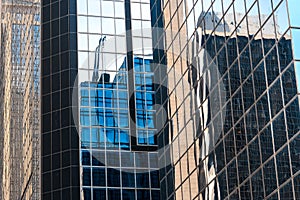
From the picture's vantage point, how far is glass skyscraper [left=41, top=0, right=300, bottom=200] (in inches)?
1529

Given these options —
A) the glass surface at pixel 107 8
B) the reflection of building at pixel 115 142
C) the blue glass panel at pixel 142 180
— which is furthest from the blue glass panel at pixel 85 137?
the glass surface at pixel 107 8

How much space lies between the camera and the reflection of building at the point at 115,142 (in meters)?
73.2

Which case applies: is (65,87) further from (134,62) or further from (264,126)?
(264,126)

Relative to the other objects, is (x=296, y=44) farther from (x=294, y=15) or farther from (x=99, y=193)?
(x=99, y=193)

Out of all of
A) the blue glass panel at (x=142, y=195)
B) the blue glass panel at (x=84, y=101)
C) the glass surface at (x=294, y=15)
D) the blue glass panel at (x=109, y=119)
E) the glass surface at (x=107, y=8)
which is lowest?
the blue glass panel at (x=142, y=195)

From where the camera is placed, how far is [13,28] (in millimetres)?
99250

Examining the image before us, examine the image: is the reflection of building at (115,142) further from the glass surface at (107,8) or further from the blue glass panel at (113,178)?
the glass surface at (107,8)

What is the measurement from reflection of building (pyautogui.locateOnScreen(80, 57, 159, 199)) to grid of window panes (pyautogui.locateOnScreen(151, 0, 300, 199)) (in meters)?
18.5

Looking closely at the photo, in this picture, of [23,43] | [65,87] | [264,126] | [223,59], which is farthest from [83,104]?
[264,126]

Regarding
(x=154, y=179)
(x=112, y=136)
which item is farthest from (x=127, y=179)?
(x=112, y=136)

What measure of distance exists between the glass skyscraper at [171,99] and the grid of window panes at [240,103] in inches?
2.5

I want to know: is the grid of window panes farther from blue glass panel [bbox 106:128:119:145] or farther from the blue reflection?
the blue reflection

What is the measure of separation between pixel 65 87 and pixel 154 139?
9.22 m

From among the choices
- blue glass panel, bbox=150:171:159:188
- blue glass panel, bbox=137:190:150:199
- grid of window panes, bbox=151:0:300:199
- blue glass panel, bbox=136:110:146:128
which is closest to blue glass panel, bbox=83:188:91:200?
blue glass panel, bbox=137:190:150:199
